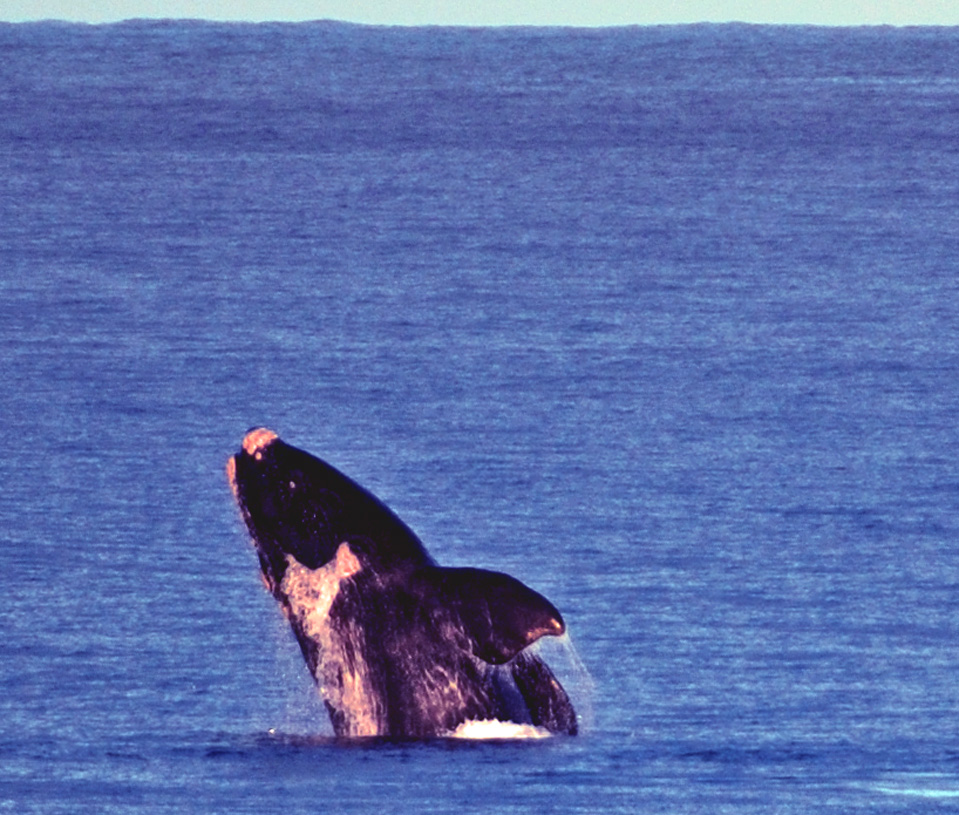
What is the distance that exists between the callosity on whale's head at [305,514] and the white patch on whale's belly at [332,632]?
0.06m

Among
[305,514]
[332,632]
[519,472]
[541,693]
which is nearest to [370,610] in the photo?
[332,632]

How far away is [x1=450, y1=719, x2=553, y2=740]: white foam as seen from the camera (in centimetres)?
1598

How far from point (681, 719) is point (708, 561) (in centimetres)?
562

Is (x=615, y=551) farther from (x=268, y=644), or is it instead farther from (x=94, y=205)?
(x=94, y=205)

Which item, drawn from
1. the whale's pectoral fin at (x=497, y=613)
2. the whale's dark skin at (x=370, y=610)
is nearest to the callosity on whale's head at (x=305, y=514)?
the whale's dark skin at (x=370, y=610)

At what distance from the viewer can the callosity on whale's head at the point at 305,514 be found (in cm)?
1602

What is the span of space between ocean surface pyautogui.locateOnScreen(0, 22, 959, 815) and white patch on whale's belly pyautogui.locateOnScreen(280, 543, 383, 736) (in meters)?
0.34

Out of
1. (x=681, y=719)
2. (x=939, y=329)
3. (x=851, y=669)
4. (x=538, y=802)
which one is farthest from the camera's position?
(x=939, y=329)

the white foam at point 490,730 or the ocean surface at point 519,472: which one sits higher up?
the white foam at point 490,730

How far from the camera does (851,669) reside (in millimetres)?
20031

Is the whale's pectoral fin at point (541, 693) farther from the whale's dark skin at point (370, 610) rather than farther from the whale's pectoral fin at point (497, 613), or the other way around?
the whale's pectoral fin at point (497, 613)

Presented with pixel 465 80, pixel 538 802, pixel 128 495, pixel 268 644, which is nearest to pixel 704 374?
pixel 128 495

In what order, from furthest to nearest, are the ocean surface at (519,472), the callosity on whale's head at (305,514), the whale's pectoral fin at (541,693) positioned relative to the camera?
the ocean surface at (519,472) → the callosity on whale's head at (305,514) → the whale's pectoral fin at (541,693)

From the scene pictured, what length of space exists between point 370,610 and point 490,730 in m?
0.95
